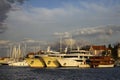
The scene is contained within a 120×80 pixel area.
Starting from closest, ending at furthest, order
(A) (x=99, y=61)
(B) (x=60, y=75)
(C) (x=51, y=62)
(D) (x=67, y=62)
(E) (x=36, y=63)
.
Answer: (B) (x=60, y=75) < (D) (x=67, y=62) < (C) (x=51, y=62) < (A) (x=99, y=61) < (E) (x=36, y=63)

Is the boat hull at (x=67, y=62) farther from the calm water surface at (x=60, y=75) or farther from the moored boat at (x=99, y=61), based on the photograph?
the calm water surface at (x=60, y=75)

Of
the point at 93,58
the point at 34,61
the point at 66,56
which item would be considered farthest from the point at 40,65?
the point at 93,58

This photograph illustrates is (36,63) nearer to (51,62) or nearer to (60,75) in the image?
(51,62)

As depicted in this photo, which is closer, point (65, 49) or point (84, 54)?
point (84, 54)

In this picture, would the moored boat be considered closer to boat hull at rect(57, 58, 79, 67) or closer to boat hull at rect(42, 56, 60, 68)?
boat hull at rect(57, 58, 79, 67)

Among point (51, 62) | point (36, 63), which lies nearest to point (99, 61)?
point (51, 62)

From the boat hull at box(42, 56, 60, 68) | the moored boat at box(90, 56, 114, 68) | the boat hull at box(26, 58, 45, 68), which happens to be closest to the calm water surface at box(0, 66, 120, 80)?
the boat hull at box(42, 56, 60, 68)

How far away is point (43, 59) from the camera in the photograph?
183 meters

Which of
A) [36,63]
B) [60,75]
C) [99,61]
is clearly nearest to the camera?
[60,75]

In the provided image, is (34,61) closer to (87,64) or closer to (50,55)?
(50,55)

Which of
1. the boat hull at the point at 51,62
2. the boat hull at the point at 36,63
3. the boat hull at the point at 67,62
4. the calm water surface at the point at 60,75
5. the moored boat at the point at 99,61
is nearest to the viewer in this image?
the calm water surface at the point at 60,75

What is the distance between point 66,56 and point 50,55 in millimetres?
10233

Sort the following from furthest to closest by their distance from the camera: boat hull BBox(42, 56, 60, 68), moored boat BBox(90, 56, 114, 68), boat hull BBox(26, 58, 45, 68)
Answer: boat hull BBox(26, 58, 45, 68) < moored boat BBox(90, 56, 114, 68) < boat hull BBox(42, 56, 60, 68)

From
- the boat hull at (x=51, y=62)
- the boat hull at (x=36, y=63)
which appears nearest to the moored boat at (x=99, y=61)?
the boat hull at (x=51, y=62)
